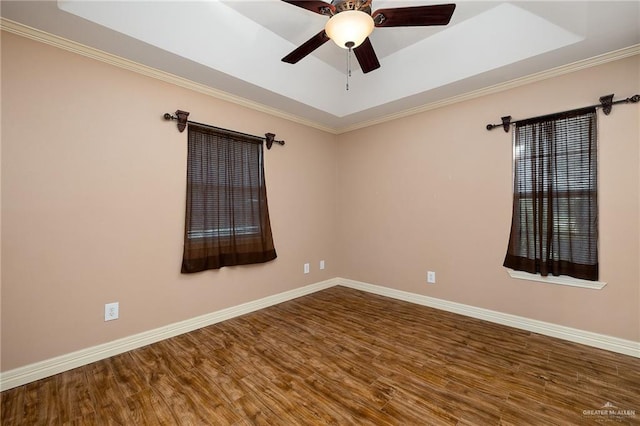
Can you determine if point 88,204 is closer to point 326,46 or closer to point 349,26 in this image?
point 349,26

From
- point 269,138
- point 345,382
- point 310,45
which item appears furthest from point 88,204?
point 345,382

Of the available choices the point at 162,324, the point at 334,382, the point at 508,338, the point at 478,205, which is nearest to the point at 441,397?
the point at 334,382

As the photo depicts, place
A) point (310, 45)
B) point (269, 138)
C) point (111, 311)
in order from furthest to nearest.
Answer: point (269, 138), point (111, 311), point (310, 45)

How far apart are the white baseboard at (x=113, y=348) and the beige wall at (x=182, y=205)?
0.16 feet

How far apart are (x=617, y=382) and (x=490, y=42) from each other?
9.03ft

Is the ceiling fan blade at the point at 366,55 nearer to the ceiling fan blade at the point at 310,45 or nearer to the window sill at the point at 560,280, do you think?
the ceiling fan blade at the point at 310,45

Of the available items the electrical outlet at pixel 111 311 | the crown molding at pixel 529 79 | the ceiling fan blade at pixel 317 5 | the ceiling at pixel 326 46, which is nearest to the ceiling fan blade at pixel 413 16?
the ceiling fan blade at pixel 317 5

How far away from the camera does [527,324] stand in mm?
2613

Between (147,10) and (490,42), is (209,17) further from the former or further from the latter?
(490,42)

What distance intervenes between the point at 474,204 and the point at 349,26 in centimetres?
221

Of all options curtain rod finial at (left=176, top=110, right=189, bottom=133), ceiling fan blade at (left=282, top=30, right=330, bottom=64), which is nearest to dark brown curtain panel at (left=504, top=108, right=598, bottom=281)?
ceiling fan blade at (left=282, top=30, right=330, bottom=64)

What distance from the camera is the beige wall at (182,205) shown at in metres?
1.91

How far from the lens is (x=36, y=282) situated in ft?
6.28

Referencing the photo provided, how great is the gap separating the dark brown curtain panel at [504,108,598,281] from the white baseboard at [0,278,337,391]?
2766 mm
